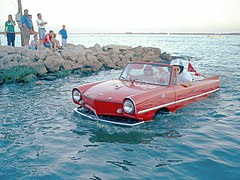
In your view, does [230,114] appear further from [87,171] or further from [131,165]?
[87,171]

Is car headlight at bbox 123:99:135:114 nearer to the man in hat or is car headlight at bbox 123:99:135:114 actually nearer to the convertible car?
the convertible car

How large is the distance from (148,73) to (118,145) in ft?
7.89

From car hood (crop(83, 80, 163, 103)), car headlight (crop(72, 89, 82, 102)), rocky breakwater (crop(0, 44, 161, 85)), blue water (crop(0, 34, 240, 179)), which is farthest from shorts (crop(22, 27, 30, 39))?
car hood (crop(83, 80, 163, 103))

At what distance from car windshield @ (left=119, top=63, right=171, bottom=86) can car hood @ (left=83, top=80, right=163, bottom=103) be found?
11.1 inches

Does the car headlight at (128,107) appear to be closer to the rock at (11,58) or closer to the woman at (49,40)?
the rock at (11,58)

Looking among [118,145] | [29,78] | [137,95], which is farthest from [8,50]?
[118,145]

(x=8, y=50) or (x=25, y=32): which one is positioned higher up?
(x=25, y=32)

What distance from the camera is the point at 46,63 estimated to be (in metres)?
14.0

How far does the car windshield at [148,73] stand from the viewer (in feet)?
22.4

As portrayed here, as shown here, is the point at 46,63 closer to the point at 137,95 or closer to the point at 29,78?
the point at 29,78

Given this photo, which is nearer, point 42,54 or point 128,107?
point 128,107

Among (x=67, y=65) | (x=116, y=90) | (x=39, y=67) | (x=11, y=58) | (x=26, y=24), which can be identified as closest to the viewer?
(x=116, y=90)

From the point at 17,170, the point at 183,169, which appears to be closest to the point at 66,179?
the point at 17,170

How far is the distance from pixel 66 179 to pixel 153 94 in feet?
9.02
